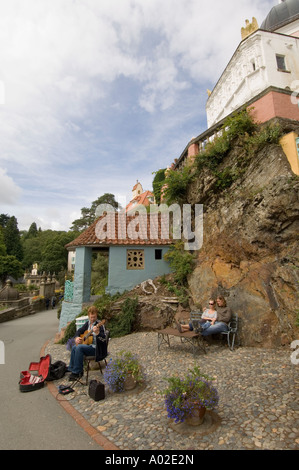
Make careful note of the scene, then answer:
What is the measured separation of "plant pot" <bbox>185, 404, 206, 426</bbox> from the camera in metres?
3.36

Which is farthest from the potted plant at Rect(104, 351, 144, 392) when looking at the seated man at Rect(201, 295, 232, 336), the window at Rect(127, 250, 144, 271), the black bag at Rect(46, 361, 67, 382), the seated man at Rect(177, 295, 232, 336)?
the window at Rect(127, 250, 144, 271)

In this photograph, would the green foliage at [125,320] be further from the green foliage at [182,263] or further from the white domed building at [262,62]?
the white domed building at [262,62]

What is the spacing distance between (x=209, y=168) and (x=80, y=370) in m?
8.16

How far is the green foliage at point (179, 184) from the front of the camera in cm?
1070

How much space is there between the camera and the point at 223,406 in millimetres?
3914

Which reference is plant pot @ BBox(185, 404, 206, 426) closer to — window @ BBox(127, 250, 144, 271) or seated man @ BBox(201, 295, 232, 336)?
seated man @ BBox(201, 295, 232, 336)

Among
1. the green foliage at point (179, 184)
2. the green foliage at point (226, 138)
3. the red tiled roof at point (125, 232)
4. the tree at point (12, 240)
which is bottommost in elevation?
the red tiled roof at point (125, 232)

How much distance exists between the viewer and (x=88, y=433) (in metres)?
3.54

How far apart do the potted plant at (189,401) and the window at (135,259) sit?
889 centimetres

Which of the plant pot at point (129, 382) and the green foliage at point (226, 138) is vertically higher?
the green foliage at point (226, 138)

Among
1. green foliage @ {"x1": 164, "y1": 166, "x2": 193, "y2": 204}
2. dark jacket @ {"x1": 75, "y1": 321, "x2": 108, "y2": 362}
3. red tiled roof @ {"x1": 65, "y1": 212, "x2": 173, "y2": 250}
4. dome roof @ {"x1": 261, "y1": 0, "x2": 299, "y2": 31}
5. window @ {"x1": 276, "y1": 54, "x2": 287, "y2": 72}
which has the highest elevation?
dome roof @ {"x1": 261, "y1": 0, "x2": 299, "y2": 31}

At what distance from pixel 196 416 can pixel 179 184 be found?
887 centimetres

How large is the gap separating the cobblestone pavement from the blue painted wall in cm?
568

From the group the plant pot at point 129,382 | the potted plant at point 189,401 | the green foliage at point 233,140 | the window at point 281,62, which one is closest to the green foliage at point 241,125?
the green foliage at point 233,140
